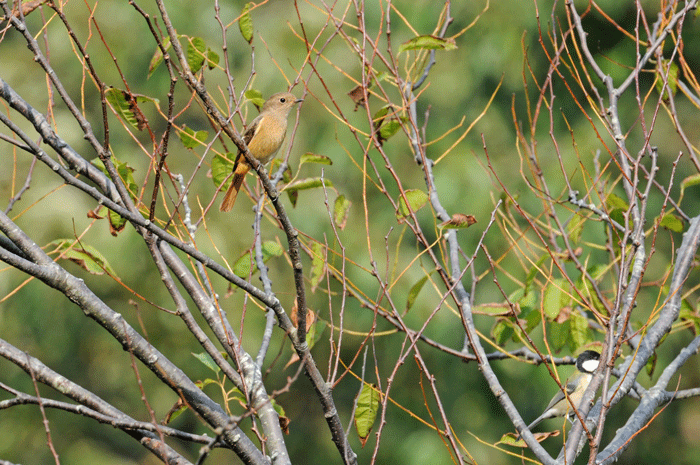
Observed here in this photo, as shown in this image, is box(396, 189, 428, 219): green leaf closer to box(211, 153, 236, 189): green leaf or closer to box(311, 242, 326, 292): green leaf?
box(311, 242, 326, 292): green leaf

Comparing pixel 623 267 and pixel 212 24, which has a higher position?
pixel 212 24

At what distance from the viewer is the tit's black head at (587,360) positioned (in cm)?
308

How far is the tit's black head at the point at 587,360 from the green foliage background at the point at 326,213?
1157 mm

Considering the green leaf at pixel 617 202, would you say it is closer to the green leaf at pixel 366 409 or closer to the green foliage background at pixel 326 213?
the green leaf at pixel 366 409

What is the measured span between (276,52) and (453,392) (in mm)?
3046

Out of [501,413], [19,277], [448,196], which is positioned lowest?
[501,413]

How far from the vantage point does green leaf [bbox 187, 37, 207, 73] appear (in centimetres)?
204

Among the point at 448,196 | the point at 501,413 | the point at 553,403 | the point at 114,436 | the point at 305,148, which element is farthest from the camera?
the point at 114,436

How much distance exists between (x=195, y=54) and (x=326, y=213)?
→ 8.98ft

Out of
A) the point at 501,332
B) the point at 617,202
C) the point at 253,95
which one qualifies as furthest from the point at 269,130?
the point at 617,202

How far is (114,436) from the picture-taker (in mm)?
6031

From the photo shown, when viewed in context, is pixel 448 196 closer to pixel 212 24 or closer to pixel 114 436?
pixel 212 24

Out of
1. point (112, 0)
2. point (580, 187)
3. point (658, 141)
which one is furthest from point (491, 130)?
point (112, 0)

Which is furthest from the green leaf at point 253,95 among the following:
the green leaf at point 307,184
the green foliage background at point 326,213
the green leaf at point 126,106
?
the green foliage background at point 326,213
